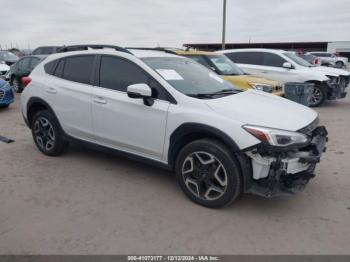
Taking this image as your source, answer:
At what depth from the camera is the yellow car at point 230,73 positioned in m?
8.12

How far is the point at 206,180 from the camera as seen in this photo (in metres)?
3.77

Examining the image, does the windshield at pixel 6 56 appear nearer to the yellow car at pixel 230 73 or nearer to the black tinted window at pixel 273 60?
the yellow car at pixel 230 73

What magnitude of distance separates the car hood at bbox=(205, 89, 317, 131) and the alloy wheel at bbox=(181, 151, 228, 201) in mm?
512

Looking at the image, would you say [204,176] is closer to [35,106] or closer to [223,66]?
[35,106]

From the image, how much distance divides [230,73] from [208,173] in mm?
5501

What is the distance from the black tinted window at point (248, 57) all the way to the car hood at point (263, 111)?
725cm

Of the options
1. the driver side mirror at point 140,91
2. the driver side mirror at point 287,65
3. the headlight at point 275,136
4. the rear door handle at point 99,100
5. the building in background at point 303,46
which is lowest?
the headlight at point 275,136

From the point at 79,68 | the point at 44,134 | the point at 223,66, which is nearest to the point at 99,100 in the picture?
the point at 79,68

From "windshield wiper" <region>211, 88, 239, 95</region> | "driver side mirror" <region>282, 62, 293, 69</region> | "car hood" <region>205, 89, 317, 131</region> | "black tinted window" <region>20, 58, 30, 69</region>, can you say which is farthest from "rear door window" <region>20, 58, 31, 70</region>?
"car hood" <region>205, 89, 317, 131</region>

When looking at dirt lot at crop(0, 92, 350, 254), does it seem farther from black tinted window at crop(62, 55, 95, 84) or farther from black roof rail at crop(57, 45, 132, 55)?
black roof rail at crop(57, 45, 132, 55)

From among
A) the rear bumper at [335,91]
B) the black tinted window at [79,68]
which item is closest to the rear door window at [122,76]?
the black tinted window at [79,68]

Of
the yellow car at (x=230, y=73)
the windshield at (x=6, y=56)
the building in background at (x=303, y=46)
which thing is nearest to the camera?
the yellow car at (x=230, y=73)

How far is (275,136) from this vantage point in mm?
3361

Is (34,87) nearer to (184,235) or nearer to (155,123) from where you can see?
(155,123)
